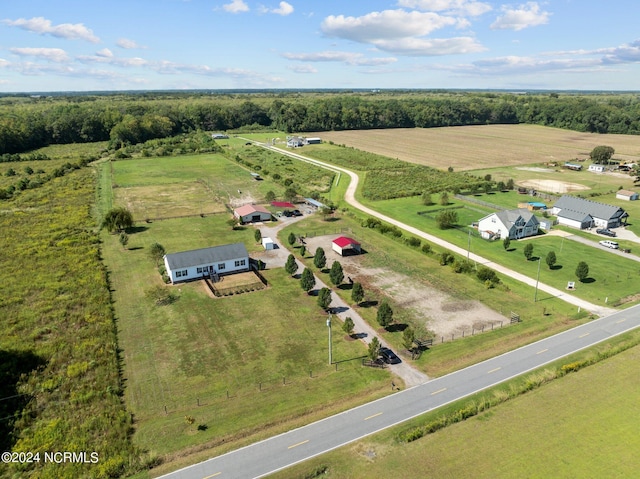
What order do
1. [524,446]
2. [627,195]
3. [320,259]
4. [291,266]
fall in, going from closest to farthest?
1. [524,446]
2. [291,266]
3. [320,259]
4. [627,195]

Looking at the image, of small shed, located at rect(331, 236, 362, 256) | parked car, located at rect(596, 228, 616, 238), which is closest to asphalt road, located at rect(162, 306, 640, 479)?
small shed, located at rect(331, 236, 362, 256)

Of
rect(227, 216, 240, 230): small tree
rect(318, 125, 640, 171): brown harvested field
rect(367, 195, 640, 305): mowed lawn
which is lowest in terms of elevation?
rect(367, 195, 640, 305): mowed lawn

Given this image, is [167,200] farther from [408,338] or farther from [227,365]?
[408,338]

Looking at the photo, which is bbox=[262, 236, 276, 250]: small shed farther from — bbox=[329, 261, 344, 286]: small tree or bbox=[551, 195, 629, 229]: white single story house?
bbox=[551, 195, 629, 229]: white single story house

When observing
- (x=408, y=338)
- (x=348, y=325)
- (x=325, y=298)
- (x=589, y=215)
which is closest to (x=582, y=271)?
(x=589, y=215)

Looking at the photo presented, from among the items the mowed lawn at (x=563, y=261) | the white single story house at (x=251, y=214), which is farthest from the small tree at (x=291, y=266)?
the mowed lawn at (x=563, y=261)

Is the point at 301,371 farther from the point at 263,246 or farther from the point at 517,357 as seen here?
the point at 263,246
